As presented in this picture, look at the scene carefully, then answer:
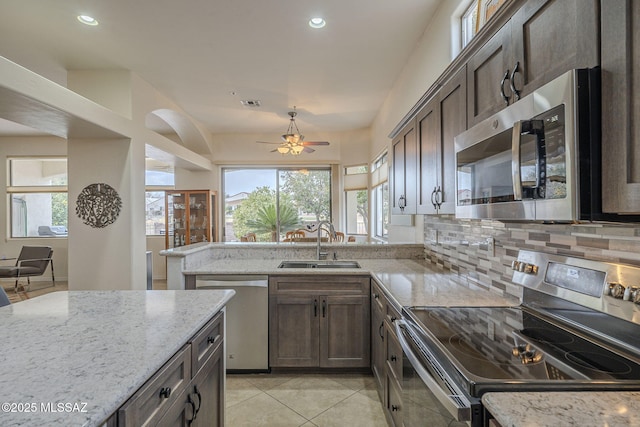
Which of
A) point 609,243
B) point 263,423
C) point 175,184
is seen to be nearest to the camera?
point 609,243

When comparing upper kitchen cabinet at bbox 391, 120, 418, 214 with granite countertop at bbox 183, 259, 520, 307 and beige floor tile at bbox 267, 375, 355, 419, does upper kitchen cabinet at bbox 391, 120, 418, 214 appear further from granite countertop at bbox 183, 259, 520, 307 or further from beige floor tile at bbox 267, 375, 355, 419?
beige floor tile at bbox 267, 375, 355, 419

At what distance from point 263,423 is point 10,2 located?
3.76 m

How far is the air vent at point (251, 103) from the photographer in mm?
4633

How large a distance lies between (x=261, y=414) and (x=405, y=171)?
7.10 feet

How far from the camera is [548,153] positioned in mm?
921

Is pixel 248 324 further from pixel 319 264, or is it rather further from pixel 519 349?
pixel 519 349

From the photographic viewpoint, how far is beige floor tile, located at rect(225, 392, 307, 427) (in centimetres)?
212

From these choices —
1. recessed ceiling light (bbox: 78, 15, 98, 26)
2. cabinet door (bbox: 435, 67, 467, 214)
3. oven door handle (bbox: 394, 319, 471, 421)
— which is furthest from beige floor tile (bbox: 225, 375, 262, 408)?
recessed ceiling light (bbox: 78, 15, 98, 26)

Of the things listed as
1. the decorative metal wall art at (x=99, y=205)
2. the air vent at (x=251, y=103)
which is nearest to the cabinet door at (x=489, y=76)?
A: the air vent at (x=251, y=103)

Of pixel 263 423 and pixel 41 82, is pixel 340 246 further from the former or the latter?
pixel 41 82

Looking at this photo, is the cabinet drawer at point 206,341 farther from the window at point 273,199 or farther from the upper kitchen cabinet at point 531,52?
the window at point 273,199

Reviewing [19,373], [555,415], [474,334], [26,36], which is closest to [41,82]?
[26,36]

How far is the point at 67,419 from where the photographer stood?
0.69 metres

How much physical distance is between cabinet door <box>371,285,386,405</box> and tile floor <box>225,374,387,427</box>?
15 cm
